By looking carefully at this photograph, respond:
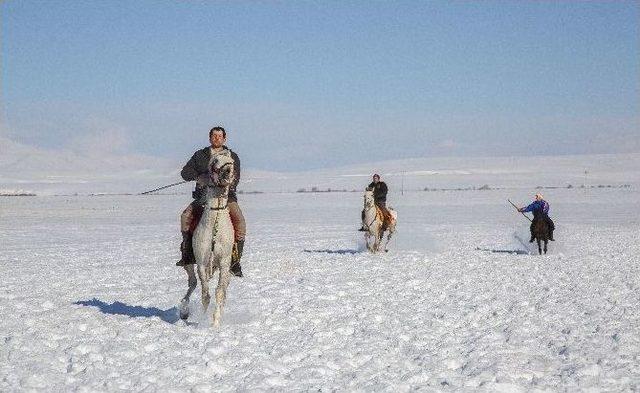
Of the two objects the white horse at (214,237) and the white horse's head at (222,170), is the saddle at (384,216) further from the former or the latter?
the white horse's head at (222,170)

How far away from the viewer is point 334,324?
9672 mm

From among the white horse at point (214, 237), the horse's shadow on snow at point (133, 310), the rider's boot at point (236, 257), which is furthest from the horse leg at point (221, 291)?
the horse's shadow on snow at point (133, 310)

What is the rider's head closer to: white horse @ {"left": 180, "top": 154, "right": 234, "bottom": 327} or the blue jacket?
white horse @ {"left": 180, "top": 154, "right": 234, "bottom": 327}

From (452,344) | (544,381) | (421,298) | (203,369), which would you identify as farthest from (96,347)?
(421,298)

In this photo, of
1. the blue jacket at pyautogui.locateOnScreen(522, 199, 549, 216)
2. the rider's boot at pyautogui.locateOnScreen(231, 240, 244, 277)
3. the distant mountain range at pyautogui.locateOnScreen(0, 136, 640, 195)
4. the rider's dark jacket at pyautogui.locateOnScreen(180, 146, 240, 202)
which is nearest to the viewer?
the rider's dark jacket at pyautogui.locateOnScreen(180, 146, 240, 202)

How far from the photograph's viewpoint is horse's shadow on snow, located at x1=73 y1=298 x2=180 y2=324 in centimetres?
1023

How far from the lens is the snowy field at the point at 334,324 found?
279 inches

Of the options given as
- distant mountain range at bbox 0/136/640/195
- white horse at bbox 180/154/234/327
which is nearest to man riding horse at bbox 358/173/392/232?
white horse at bbox 180/154/234/327

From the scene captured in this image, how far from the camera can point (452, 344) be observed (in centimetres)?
852

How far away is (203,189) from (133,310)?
2.69 meters

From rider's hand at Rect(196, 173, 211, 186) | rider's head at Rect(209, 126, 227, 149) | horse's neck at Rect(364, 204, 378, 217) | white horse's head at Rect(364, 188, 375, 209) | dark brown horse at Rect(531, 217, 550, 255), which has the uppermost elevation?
rider's head at Rect(209, 126, 227, 149)

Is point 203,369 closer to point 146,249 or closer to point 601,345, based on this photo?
point 601,345

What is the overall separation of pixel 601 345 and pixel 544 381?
5.90 feet

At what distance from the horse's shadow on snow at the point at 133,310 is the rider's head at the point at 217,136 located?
2550mm
